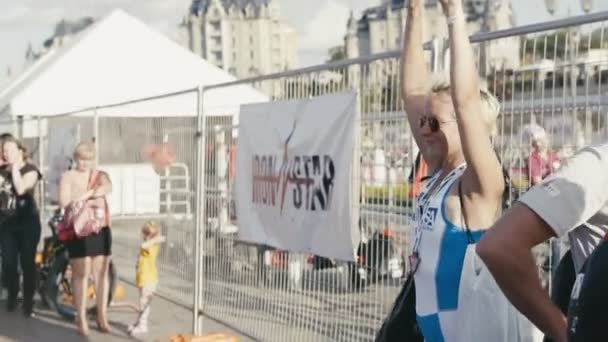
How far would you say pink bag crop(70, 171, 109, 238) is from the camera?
9.62 metres

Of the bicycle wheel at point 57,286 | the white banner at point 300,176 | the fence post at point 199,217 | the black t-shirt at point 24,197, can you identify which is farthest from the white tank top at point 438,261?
the black t-shirt at point 24,197

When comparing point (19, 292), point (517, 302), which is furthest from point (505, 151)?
point (19, 292)

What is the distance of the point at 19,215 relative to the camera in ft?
36.9

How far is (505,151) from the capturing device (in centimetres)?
461

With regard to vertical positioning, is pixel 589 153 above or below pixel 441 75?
below

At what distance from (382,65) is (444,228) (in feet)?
8.67

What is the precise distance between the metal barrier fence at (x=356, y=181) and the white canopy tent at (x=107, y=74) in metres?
3.80

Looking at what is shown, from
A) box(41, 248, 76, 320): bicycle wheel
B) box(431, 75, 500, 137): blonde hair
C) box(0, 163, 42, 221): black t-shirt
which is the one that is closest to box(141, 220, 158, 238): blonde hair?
box(41, 248, 76, 320): bicycle wheel

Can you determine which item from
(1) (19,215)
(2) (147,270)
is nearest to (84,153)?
(2) (147,270)

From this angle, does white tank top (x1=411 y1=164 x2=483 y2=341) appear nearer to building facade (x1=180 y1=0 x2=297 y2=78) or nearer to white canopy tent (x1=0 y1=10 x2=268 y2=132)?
white canopy tent (x1=0 y1=10 x2=268 y2=132)

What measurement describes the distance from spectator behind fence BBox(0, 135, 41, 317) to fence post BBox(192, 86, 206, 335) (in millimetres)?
3033

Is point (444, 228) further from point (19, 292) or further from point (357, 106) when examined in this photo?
point (19, 292)

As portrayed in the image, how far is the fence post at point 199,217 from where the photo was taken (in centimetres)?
882

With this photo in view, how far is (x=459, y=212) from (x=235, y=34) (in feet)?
572
